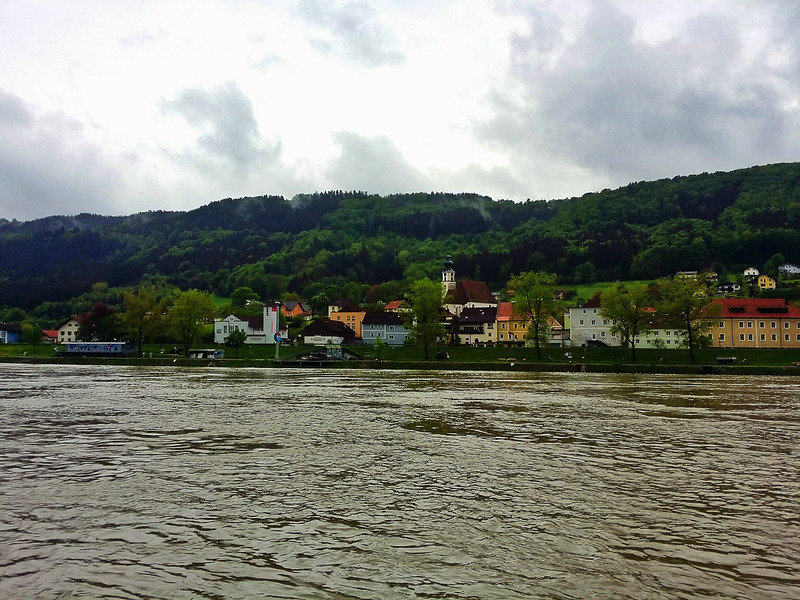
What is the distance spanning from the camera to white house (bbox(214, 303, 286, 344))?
138 m

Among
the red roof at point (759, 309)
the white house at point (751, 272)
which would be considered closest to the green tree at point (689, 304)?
the red roof at point (759, 309)

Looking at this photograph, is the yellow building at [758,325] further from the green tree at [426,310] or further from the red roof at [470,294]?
the red roof at [470,294]

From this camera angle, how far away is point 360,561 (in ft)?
28.8

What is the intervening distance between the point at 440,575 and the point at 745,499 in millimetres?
7485

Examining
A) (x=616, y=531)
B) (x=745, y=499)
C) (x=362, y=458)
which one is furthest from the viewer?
(x=362, y=458)

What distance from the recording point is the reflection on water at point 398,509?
812cm

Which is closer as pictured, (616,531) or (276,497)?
(616,531)

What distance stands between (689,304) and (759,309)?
31.2m

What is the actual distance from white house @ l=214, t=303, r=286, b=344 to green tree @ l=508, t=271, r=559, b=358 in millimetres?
61373

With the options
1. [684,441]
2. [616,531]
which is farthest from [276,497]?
[684,441]

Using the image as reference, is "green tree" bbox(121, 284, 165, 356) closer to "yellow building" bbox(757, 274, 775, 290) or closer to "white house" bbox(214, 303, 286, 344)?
"white house" bbox(214, 303, 286, 344)

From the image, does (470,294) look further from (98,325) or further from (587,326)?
(98,325)

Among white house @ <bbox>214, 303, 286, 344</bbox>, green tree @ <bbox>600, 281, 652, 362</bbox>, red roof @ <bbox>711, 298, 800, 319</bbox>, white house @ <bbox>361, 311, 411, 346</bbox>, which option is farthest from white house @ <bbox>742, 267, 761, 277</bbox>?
white house @ <bbox>214, 303, 286, 344</bbox>

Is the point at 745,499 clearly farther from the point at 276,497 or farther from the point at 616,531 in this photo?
the point at 276,497
